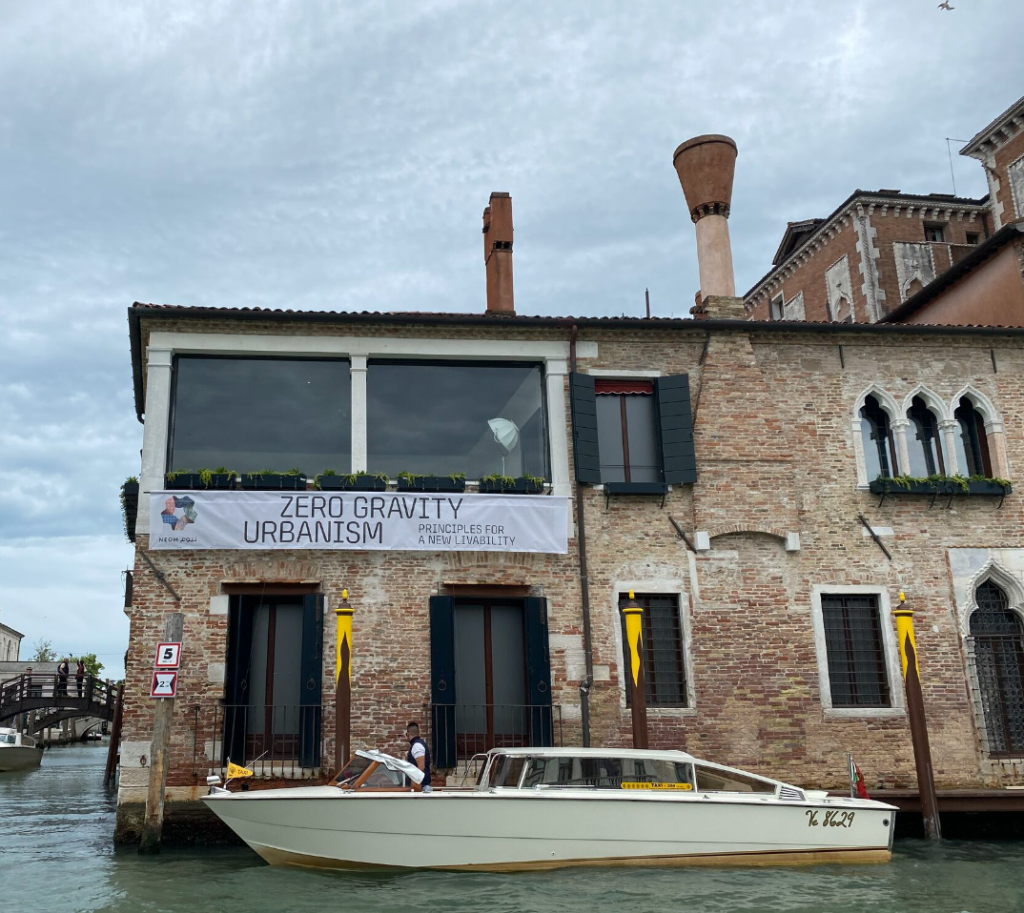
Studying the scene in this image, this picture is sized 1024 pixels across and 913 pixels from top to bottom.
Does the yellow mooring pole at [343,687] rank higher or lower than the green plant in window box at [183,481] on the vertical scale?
lower

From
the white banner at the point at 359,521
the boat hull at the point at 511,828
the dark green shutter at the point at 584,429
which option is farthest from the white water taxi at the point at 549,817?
the dark green shutter at the point at 584,429

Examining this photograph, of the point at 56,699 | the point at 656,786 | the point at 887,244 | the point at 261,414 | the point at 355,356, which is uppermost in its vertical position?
the point at 887,244

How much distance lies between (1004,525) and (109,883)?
13.0m

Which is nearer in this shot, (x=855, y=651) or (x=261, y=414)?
(x=261, y=414)

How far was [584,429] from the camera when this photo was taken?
15281 mm

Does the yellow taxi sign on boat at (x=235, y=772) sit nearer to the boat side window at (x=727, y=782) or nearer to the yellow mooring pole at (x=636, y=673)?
the yellow mooring pole at (x=636, y=673)

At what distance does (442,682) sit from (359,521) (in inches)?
95.1

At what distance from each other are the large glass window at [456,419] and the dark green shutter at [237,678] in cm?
274

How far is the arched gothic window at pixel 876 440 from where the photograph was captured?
1616cm

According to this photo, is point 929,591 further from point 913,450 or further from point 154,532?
point 154,532

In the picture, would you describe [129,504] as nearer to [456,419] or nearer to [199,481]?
[199,481]

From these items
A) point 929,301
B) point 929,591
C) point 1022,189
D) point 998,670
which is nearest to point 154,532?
point 929,591

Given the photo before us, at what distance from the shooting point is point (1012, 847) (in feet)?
44.6

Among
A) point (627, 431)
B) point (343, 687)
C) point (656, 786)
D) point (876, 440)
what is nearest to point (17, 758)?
point (343, 687)
